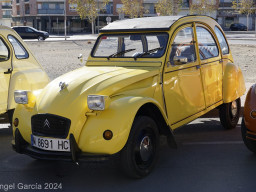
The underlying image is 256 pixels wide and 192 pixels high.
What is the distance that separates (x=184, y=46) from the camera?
20.3 ft

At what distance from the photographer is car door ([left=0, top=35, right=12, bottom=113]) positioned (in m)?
6.78

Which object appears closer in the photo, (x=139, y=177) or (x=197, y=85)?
(x=139, y=177)

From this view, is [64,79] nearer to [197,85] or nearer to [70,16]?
[197,85]

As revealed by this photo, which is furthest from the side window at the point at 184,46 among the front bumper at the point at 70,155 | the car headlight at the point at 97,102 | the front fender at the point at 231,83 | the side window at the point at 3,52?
the side window at the point at 3,52

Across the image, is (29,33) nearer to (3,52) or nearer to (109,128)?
(3,52)

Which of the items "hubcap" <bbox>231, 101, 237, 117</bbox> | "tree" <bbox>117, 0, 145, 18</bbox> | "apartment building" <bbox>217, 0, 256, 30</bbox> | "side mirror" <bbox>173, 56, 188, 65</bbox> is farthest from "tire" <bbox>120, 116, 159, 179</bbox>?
"apartment building" <bbox>217, 0, 256, 30</bbox>

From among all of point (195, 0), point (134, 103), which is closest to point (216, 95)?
point (134, 103)

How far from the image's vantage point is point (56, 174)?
5.25 m

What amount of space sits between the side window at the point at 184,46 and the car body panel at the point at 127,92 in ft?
0.26

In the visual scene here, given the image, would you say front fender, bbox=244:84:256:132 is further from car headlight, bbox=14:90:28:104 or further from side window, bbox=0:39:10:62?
side window, bbox=0:39:10:62

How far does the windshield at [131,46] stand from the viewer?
5.85m

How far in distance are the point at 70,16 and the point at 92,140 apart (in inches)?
3092

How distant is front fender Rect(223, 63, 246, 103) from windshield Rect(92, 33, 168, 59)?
1.73 meters

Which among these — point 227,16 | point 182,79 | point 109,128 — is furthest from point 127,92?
point 227,16
